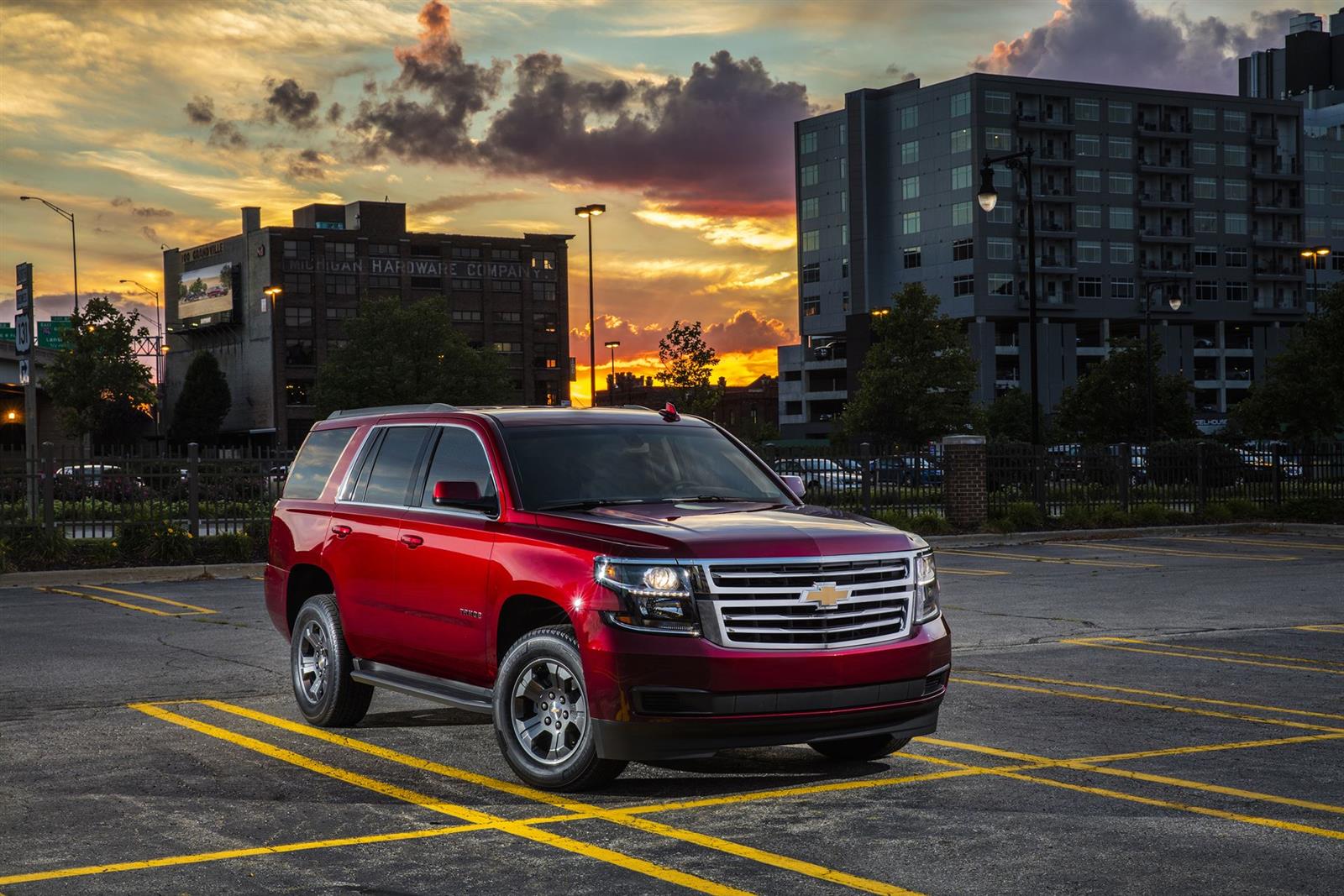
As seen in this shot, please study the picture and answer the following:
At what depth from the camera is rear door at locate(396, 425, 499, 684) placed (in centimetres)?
819

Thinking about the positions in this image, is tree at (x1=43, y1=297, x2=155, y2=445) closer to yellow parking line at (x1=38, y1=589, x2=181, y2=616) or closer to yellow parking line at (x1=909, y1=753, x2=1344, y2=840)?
yellow parking line at (x1=38, y1=589, x2=181, y2=616)

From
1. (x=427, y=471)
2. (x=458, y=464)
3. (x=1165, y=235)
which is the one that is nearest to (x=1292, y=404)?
(x=427, y=471)

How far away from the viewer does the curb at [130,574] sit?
73.4 ft

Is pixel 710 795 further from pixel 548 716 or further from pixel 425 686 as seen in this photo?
pixel 425 686

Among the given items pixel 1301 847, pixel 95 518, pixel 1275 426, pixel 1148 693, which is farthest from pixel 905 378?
pixel 1301 847

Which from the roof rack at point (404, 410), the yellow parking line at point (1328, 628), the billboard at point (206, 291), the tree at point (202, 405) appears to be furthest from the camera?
the billboard at point (206, 291)

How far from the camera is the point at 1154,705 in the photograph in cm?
1020

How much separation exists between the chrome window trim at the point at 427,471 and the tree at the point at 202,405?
12781 cm

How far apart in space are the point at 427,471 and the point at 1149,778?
14.5 ft

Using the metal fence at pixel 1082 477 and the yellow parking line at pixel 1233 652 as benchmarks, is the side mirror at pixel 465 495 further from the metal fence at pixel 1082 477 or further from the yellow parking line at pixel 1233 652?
the metal fence at pixel 1082 477

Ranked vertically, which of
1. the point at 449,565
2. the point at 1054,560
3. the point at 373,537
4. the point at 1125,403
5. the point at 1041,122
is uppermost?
the point at 1041,122

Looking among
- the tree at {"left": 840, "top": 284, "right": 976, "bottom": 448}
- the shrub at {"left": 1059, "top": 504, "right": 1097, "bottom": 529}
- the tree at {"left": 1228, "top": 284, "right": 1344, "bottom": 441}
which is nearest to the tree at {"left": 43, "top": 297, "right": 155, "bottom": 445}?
the tree at {"left": 840, "top": 284, "right": 976, "bottom": 448}

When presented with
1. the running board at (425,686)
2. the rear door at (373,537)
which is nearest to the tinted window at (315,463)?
the rear door at (373,537)

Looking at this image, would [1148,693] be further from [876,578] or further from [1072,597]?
[1072,597]
